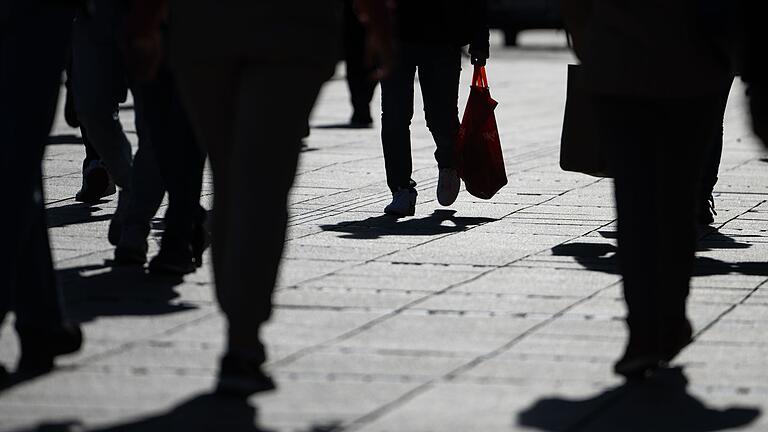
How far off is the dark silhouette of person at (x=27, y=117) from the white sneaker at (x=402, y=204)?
436 cm

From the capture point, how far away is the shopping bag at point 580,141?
858 centimetres

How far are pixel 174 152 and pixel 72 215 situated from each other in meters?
2.11

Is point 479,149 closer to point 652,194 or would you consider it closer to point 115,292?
point 115,292

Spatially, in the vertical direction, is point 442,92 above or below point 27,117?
below

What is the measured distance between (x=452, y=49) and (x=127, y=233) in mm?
3003

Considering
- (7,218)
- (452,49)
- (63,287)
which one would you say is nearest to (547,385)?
(7,218)

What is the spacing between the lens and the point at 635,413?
16.4 feet

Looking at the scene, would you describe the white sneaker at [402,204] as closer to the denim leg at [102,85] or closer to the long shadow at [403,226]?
the long shadow at [403,226]

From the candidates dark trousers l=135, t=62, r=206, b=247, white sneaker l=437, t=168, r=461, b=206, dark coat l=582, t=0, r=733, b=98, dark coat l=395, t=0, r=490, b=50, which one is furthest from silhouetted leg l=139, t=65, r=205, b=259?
white sneaker l=437, t=168, r=461, b=206

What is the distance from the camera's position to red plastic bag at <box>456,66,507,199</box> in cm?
1010

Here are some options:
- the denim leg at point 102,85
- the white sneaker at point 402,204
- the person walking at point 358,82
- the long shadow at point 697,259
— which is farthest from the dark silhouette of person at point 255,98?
the person walking at point 358,82

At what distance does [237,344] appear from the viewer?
5.13 metres

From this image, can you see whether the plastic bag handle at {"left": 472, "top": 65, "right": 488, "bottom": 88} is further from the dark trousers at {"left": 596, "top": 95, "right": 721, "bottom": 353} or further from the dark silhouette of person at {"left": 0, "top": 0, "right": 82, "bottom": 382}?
the dark silhouette of person at {"left": 0, "top": 0, "right": 82, "bottom": 382}

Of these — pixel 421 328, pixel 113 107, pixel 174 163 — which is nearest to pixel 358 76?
pixel 113 107
